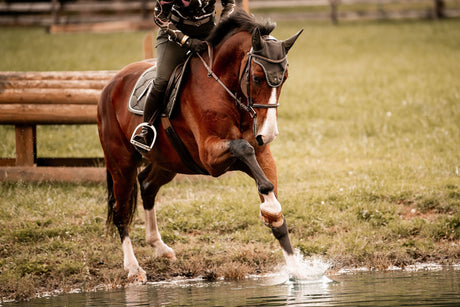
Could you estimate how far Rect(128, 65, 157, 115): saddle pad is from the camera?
27.8 ft

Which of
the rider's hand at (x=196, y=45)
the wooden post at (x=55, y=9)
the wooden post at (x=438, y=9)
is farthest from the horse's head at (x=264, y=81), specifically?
the wooden post at (x=55, y=9)

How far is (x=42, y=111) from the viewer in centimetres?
1167

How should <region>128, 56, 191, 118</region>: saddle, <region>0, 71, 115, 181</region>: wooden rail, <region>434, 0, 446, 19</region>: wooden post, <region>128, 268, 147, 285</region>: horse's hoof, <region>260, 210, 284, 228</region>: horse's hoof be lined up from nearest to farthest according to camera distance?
<region>260, 210, 284, 228</region>: horse's hoof
<region>128, 56, 191, 118</region>: saddle
<region>128, 268, 147, 285</region>: horse's hoof
<region>0, 71, 115, 181</region>: wooden rail
<region>434, 0, 446, 19</region>: wooden post

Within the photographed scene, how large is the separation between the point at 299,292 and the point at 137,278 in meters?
2.20

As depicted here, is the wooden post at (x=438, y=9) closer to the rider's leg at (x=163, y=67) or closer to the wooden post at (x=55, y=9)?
the wooden post at (x=55, y=9)

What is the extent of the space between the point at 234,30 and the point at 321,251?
9.72 ft

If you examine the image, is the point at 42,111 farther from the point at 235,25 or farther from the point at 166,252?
the point at 235,25

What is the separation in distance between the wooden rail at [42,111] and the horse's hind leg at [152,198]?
100 inches

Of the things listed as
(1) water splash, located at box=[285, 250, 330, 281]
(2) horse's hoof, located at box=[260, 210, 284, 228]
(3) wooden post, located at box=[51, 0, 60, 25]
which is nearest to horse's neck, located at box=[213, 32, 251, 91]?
(2) horse's hoof, located at box=[260, 210, 284, 228]

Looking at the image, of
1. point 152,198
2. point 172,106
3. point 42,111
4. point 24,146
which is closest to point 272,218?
point 172,106

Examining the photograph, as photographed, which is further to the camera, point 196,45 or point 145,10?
point 145,10

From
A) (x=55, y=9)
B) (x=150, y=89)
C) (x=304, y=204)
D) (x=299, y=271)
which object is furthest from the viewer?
(x=55, y=9)

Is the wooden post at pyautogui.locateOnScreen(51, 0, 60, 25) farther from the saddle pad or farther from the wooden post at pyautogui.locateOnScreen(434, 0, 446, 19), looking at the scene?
the saddle pad

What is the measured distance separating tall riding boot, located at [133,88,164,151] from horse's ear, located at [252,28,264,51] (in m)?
1.53
